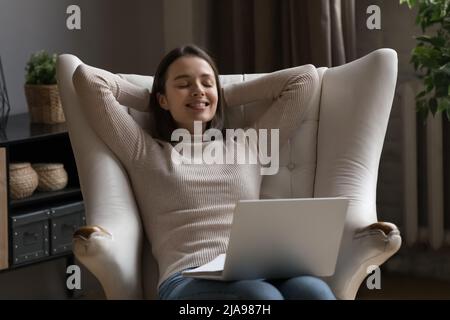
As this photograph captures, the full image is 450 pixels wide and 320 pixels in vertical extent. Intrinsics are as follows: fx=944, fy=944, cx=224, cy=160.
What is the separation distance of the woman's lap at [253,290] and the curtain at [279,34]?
1445 millimetres

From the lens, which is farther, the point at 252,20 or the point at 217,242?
the point at 252,20

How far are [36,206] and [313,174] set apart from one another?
3.24ft

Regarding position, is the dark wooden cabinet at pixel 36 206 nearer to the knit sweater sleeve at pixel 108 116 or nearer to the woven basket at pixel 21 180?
the woven basket at pixel 21 180

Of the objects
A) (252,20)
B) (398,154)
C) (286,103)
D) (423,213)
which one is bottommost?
(423,213)

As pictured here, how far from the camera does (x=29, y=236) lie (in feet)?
9.80

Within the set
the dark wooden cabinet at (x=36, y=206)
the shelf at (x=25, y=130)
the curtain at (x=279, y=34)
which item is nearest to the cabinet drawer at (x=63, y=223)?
the dark wooden cabinet at (x=36, y=206)

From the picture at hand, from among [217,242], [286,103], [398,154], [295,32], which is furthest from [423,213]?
[217,242]

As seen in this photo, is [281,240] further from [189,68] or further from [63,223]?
[63,223]

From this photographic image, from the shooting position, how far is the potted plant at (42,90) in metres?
3.18

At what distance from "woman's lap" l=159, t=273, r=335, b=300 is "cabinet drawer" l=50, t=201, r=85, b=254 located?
1050 millimetres

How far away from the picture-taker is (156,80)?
254cm

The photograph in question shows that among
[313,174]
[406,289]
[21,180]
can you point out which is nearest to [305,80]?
[313,174]
